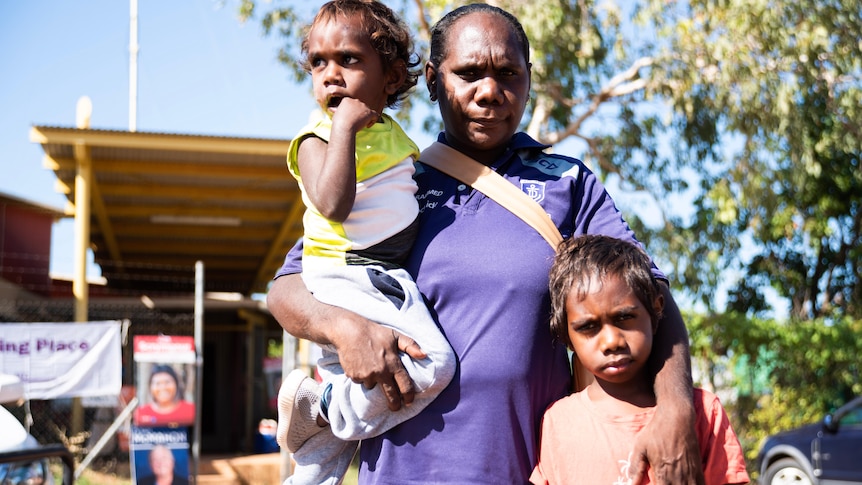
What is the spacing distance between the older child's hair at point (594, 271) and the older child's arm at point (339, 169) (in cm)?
51

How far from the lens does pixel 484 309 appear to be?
209cm

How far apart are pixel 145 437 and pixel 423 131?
8607mm

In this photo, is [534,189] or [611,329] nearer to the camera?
[611,329]

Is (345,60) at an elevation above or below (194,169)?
below

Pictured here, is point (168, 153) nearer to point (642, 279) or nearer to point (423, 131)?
point (423, 131)

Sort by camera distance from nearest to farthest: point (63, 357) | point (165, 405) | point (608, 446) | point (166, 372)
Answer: point (608, 446) → point (165, 405) → point (166, 372) → point (63, 357)

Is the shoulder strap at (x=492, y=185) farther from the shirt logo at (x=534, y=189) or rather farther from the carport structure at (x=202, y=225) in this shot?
the carport structure at (x=202, y=225)

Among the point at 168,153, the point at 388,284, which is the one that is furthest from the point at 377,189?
the point at 168,153

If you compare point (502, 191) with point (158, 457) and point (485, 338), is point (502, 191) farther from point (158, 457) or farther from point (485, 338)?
point (158, 457)

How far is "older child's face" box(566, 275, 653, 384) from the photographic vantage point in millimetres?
2008

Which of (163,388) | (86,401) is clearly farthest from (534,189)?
(86,401)

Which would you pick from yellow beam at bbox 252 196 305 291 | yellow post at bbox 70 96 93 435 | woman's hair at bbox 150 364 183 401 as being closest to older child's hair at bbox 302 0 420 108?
woman's hair at bbox 150 364 183 401

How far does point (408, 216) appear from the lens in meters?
2.18

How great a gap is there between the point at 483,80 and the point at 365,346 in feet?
2.34
